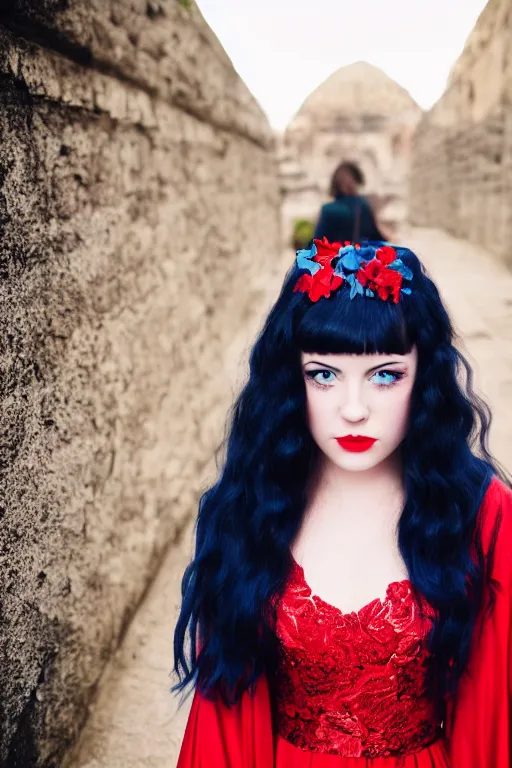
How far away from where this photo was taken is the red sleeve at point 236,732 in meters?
1.24

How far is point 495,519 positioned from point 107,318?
1.61 metres

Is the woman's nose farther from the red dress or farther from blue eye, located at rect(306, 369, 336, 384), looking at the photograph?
the red dress

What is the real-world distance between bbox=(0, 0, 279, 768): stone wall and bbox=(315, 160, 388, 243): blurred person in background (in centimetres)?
104

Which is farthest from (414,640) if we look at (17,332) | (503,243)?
(503,243)

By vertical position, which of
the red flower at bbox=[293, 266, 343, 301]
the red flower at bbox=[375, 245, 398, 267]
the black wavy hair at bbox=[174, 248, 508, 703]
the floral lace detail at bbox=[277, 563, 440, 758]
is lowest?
the floral lace detail at bbox=[277, 563, 440, 758]

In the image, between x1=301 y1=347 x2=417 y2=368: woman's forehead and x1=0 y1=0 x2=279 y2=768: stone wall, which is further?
x1=0 y1=0 x2=279 y2=768: stone wall

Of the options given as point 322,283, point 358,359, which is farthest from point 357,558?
point 322,283

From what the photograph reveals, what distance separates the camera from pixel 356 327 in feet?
3.60

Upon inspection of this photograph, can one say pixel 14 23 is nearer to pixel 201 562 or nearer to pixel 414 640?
pixel 201 562

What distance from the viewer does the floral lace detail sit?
1142mm

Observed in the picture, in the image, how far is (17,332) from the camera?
1622mm

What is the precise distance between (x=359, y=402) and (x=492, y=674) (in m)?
0.56

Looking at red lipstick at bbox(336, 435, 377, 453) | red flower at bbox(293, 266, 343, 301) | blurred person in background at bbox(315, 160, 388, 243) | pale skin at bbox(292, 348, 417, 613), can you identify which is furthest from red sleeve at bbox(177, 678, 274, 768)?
blurred person in background at bbox(315, 160, 388, 243)

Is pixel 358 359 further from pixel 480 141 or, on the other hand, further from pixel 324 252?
pixel 480 141
